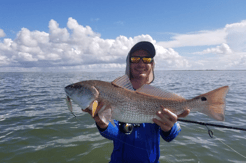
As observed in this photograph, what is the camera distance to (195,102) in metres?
2.76

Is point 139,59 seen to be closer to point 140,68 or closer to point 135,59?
point 135,59

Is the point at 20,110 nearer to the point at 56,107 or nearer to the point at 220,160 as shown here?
the point at 56,107

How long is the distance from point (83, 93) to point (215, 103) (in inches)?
98.8

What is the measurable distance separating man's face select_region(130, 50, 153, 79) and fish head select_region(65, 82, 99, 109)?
5.54 ft

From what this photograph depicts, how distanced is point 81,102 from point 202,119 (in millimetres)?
9136

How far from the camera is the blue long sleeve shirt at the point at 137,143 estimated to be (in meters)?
3.16

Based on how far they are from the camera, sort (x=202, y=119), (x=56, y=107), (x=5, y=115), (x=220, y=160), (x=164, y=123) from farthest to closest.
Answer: (x=56, y=107) < (x=5, y=115) < (x=202, y=119) < (x=220, y=160) < (x=164, y=123)

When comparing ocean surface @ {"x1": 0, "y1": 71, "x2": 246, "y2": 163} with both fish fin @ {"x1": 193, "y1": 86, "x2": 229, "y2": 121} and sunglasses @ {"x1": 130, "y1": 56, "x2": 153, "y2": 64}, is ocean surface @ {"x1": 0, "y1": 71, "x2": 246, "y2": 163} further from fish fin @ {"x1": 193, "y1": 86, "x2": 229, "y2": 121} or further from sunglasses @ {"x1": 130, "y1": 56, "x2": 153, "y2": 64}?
sunglasses @ {"x1": 130, "y1": 56, "x2": 153, "y2": 64}

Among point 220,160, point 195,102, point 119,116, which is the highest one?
point 195,102

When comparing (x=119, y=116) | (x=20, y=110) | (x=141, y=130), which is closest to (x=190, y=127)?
(x=141, y=130)

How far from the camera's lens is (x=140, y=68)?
4.00m

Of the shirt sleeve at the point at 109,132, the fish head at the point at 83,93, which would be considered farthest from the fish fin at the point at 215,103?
the fish head at the point at 83,93

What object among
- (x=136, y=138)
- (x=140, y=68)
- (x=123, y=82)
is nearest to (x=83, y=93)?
(x=123, y=82)

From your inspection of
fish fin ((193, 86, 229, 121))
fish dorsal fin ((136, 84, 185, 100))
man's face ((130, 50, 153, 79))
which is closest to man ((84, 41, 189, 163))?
fish dorsal fin ((136, 84, 185, 100))
